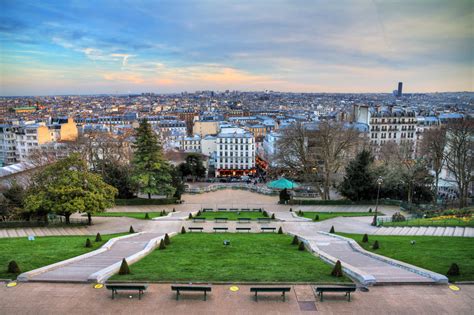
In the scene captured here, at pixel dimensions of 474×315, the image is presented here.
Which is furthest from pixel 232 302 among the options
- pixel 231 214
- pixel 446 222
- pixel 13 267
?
pixel 231 214

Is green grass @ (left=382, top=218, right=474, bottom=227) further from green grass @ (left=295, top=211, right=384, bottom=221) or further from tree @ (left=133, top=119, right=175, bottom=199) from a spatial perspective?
tree @ (left=133, top=119, right=175, bottom=199)

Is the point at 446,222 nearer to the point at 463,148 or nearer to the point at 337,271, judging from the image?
the point at 463,148

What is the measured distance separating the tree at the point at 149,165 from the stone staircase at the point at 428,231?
84.5ft

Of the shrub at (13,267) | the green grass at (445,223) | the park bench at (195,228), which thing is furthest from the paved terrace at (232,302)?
the park bench at (195,228)

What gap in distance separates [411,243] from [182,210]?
2522 cm

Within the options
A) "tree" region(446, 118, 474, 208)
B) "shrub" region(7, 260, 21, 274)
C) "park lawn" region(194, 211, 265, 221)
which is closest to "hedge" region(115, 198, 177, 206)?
"park lawn" region(194, 211, 265, 221)

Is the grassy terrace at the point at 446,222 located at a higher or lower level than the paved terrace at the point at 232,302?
lower

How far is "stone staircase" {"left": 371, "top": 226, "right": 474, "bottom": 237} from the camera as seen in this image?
23.2 m

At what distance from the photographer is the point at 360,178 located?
39.8m

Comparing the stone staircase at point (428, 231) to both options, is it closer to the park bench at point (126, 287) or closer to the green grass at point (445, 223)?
the green grass at point (445, 223)

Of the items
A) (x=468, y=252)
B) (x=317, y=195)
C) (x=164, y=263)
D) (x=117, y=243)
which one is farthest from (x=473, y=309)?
(x=317, y=195)

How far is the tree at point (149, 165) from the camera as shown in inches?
1624

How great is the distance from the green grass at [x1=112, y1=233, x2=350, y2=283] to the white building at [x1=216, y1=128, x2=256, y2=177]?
54.3 meters

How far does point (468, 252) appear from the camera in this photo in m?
17.8
